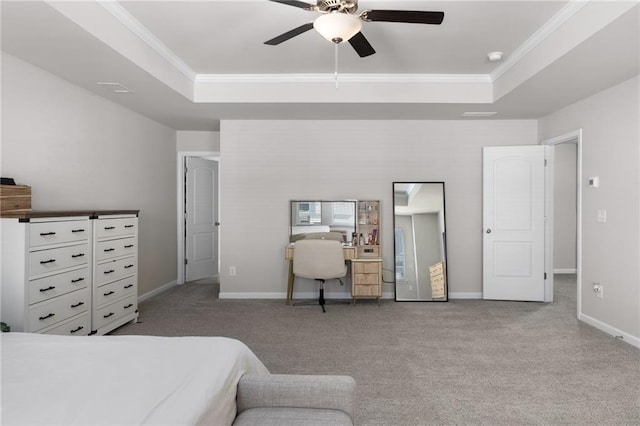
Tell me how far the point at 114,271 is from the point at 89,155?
4.27 feet

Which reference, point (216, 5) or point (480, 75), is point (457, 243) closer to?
point (480, 75)

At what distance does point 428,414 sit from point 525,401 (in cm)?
67

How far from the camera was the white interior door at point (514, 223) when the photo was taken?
482cm

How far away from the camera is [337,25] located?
2.12 meters

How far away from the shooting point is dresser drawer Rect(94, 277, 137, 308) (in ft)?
10.9

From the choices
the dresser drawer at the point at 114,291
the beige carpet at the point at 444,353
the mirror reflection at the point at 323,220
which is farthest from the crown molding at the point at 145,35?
the beige carpet at the point at 444,353

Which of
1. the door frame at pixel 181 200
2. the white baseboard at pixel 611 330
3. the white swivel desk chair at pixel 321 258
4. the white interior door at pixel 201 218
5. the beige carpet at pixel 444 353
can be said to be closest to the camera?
the beige carpet at pixel 444 353

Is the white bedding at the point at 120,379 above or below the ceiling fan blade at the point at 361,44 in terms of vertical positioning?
below

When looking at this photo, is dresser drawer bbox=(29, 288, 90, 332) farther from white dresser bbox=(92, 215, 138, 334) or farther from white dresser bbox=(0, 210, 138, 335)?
white dresser bbox=(92, 215, 138, 334)

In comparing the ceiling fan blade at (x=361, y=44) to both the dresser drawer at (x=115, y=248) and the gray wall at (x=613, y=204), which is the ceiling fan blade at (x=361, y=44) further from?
the dresser drawer at (x=115, y=248)

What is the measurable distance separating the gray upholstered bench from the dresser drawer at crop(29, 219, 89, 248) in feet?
6.99

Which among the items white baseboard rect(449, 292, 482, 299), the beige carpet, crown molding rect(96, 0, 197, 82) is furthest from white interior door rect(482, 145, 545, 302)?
crown molding rect(96, 0, 197, 82)

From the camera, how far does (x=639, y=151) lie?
3.28m

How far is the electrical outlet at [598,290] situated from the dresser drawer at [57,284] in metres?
4.94
